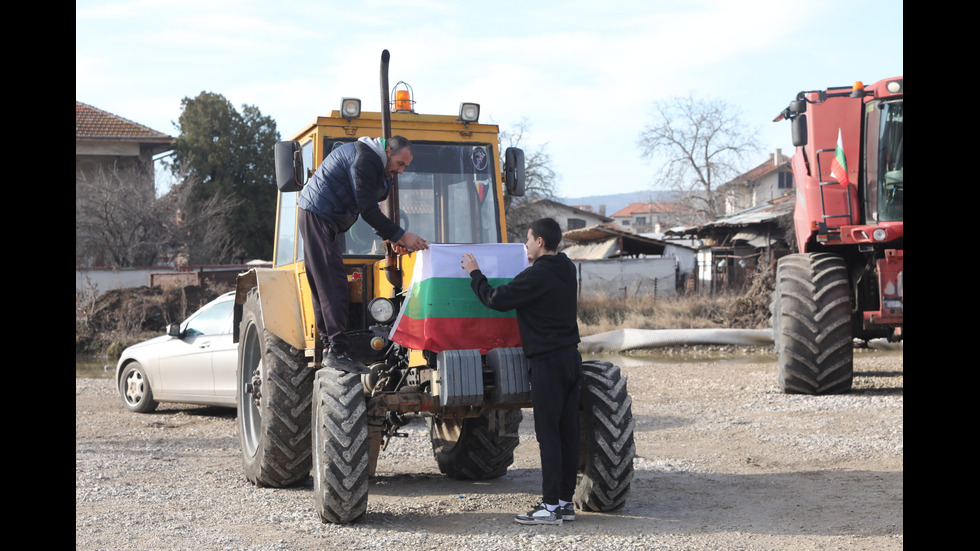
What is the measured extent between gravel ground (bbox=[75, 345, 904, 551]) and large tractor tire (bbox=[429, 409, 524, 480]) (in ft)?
0.54

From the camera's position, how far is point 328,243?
21.1ft

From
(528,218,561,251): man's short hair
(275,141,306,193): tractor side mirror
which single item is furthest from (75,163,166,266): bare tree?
(528,218,561,251): man's short hair

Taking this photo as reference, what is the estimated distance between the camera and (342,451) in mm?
5945

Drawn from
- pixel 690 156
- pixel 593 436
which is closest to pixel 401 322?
pixel 593 436

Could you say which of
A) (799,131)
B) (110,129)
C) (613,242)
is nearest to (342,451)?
(799,131)

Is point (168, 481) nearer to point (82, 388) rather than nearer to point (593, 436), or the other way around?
point (593, 436)

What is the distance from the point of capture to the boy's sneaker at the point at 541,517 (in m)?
6.05

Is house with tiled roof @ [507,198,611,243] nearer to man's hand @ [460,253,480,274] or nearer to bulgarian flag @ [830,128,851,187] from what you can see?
bulgarian flag @ [830,128,851,187]

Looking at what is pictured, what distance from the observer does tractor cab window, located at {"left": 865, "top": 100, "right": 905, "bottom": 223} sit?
463 inches

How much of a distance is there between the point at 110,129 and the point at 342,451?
118 feet

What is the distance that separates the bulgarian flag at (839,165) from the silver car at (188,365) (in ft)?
24.1

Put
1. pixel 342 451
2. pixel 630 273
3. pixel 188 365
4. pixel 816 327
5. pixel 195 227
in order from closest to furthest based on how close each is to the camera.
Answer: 1. pixel 342 451
2. pixel 816 327
3. pixel 188 365
4. pixel 630 273
5. pixel 195 227

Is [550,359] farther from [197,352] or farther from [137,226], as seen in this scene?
[137,226]
